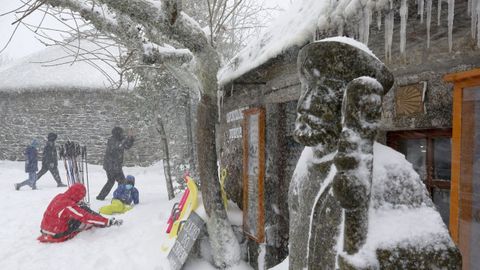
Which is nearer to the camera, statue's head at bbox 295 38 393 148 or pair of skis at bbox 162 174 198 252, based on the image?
statue's head at bbox 295 38 393 148

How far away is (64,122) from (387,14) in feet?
52.6

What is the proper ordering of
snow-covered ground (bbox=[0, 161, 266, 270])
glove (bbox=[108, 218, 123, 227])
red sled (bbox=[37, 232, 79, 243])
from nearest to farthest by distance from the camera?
snow-covered ground (bbox=[0, 161, 266, 270]) < red sled (bbox=[37, 232, 79, 243]) < glove (bbox=[108, 218, 123, 227])

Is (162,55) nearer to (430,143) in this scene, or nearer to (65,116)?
(430,143)

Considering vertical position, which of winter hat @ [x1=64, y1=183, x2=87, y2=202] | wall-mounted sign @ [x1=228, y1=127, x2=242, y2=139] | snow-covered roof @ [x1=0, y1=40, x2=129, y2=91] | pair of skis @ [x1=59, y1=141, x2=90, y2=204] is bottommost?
winter hat @ [x1=64, y1=183, x2=87, y2=202]

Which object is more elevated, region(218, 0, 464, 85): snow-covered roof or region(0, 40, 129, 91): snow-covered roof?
region(0, 40, 129, 91): snow-covered roof

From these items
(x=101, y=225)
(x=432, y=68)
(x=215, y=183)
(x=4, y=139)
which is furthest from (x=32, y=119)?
(x=432, y=68)

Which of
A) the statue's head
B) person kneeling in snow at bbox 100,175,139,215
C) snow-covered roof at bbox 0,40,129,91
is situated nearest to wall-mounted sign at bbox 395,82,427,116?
the statue's head

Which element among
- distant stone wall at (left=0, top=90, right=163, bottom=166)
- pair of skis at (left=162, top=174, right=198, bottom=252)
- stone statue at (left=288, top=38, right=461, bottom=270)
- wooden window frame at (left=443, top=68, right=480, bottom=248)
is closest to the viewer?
stone statue at (left=288, top=38, right=461, bottom=270)

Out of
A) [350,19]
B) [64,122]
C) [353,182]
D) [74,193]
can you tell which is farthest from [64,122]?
[353,182]

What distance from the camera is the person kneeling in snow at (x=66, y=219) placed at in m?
6.22

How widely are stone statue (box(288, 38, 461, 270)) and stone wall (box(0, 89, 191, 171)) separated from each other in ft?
48.6

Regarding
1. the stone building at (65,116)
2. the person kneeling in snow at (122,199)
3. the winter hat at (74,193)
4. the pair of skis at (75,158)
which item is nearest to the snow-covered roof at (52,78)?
the stone building at (65,116)

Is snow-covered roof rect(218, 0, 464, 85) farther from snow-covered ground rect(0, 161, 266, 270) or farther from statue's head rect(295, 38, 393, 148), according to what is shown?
snow-covered ground rect(0, 161, 266, 270)

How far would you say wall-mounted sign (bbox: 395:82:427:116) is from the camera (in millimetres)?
2631
